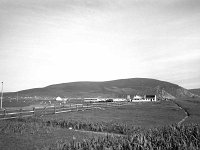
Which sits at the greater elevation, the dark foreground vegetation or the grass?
the dark foreground vegetation

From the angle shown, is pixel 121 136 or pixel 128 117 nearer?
pixel 121 136

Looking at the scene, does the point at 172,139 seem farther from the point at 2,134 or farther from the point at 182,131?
the point at 2,134

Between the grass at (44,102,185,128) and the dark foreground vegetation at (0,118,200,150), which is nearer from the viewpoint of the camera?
the dark foreground vegetation at (0,118,200,150)

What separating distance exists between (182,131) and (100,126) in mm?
12368

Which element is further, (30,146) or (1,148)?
(30,146)

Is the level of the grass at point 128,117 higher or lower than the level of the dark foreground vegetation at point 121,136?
lower

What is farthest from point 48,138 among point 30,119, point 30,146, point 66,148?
point 30,119

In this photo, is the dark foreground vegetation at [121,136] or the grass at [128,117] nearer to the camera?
the dark foreground vegetation at [121,136]

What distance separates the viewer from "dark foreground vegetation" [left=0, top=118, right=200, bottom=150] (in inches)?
356

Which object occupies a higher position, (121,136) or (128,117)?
(121,136)

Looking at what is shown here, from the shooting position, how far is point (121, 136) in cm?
1106

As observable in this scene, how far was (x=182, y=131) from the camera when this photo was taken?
11180 mm

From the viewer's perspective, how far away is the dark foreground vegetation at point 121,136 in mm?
9031

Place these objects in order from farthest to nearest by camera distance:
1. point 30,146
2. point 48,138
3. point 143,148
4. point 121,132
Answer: point 121,132, point 48,138, point 30,146, point 143,148
